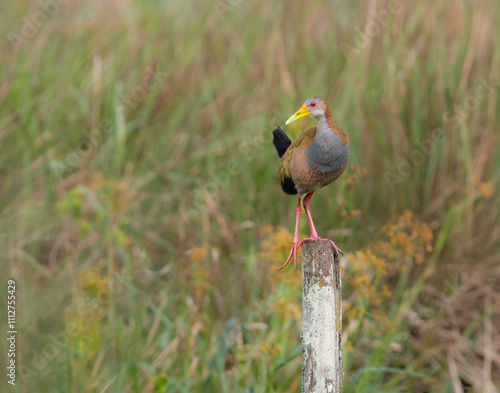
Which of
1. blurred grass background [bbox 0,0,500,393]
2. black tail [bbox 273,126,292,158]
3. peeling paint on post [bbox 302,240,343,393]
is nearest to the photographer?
peeling paint on post [bbox 302,240,343,393]

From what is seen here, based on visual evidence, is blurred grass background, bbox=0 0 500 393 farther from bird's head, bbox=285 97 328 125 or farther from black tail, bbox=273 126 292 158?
bird's head, bbox=285 97 328 125

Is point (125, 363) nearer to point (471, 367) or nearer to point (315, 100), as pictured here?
point (315, 100)

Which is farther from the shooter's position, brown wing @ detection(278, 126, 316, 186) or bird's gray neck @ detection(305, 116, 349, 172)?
brown wing @ detection(278, 126, 316, 186)

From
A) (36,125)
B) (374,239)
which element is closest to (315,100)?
(374,239)

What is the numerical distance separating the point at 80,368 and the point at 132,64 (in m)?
3.25

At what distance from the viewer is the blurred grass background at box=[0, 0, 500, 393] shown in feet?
12.6

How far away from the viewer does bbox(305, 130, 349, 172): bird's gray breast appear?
2451 millimetres

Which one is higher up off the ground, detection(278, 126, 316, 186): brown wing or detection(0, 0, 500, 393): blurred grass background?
detection(0, 0, 500, 393): blurred grass background

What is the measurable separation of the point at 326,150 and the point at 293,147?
0.25 metres

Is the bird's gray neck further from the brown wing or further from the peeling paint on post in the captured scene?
the peeling paint on post

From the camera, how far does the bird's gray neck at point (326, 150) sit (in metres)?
2.45

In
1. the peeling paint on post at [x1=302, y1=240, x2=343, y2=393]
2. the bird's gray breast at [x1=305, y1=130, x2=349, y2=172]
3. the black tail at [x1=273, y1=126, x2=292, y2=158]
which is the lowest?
the peeling paint on post at [x1=302, y1=240, x2=343, y2=393]

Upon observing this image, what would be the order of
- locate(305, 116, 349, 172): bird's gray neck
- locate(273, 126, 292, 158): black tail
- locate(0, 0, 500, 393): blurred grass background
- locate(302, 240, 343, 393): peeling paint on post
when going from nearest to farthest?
locate(305, 116, 349, 172): bird's gray neck → locate(302, 240, 343, 393): peeling paint on post → locate(273, 126, 292, 158): black tail → locate(0, 0, 500, 393): blurred grass background

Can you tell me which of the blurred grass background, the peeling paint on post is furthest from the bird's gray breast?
the blurred grass background
